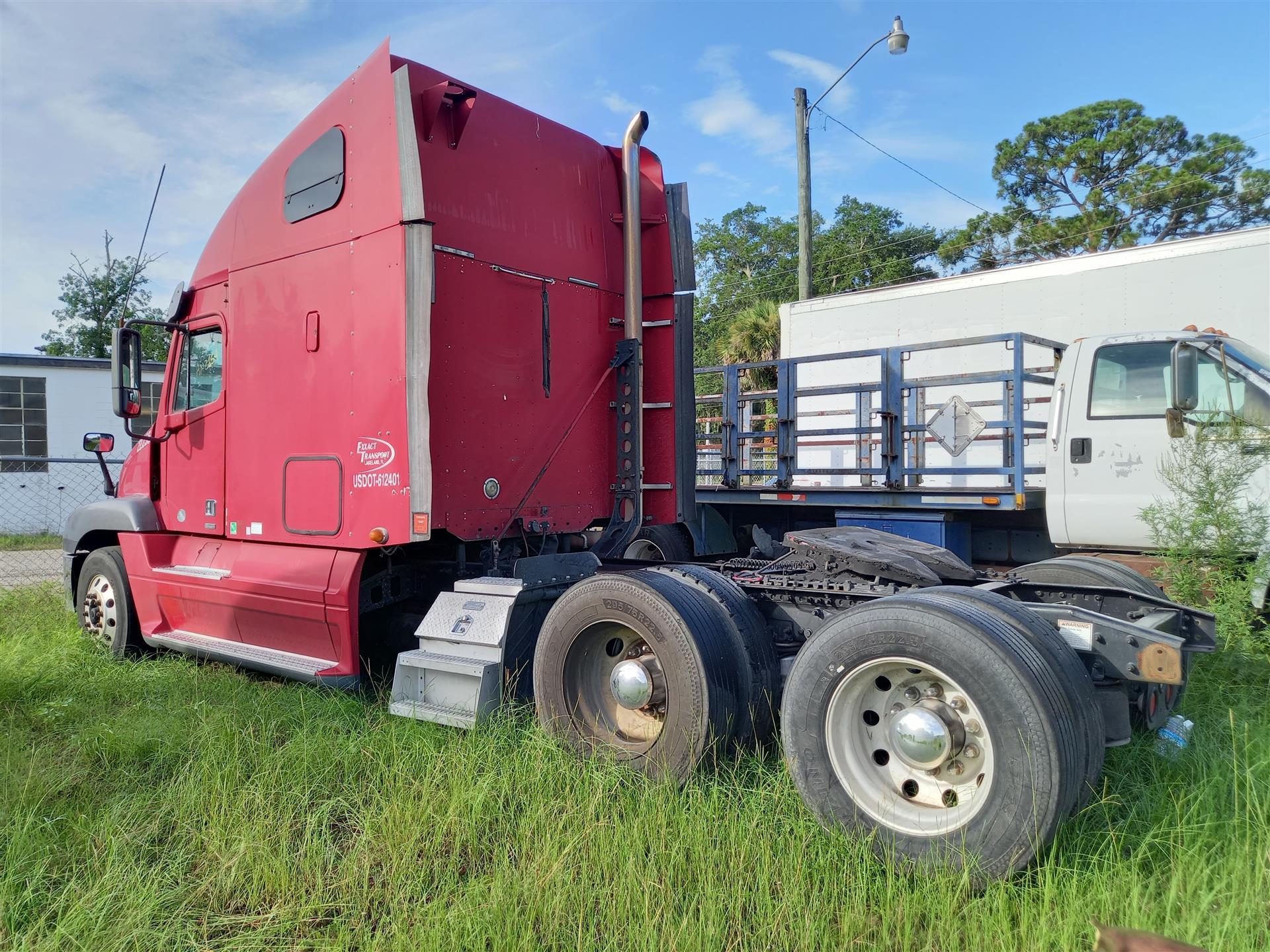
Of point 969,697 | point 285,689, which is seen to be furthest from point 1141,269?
point 285,689

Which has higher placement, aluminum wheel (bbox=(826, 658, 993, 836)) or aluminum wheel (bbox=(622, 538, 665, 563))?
aluminum wheel (bbox=(622, 538, 665, 563))

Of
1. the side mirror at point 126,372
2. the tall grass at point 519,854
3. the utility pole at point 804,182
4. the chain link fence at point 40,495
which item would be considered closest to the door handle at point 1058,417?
the tall grass at point 519,854

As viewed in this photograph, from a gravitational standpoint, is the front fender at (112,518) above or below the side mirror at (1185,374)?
below

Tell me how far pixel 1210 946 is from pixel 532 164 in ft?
16.5

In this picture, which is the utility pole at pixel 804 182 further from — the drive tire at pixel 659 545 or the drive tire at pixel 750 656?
the drive tire at pixel 750 656

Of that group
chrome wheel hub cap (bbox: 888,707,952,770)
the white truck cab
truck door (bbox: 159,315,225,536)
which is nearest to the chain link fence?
truck door (bbox: 159,315,225,536)

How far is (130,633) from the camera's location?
6.78 meters

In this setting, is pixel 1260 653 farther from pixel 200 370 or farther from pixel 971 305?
pixel 200 370

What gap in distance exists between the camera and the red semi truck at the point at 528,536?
3.08 metres

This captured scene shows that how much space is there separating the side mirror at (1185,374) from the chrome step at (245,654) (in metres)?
5.55

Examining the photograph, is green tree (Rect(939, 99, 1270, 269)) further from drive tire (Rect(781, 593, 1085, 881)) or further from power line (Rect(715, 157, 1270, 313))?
drive tire (Rect(781, 593, 1085, 881))

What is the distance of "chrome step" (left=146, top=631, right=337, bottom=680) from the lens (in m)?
5.22

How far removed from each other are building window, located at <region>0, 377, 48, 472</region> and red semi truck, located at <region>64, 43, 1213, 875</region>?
49.7 feet

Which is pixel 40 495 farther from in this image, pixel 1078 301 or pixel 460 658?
pixel 1078 301
